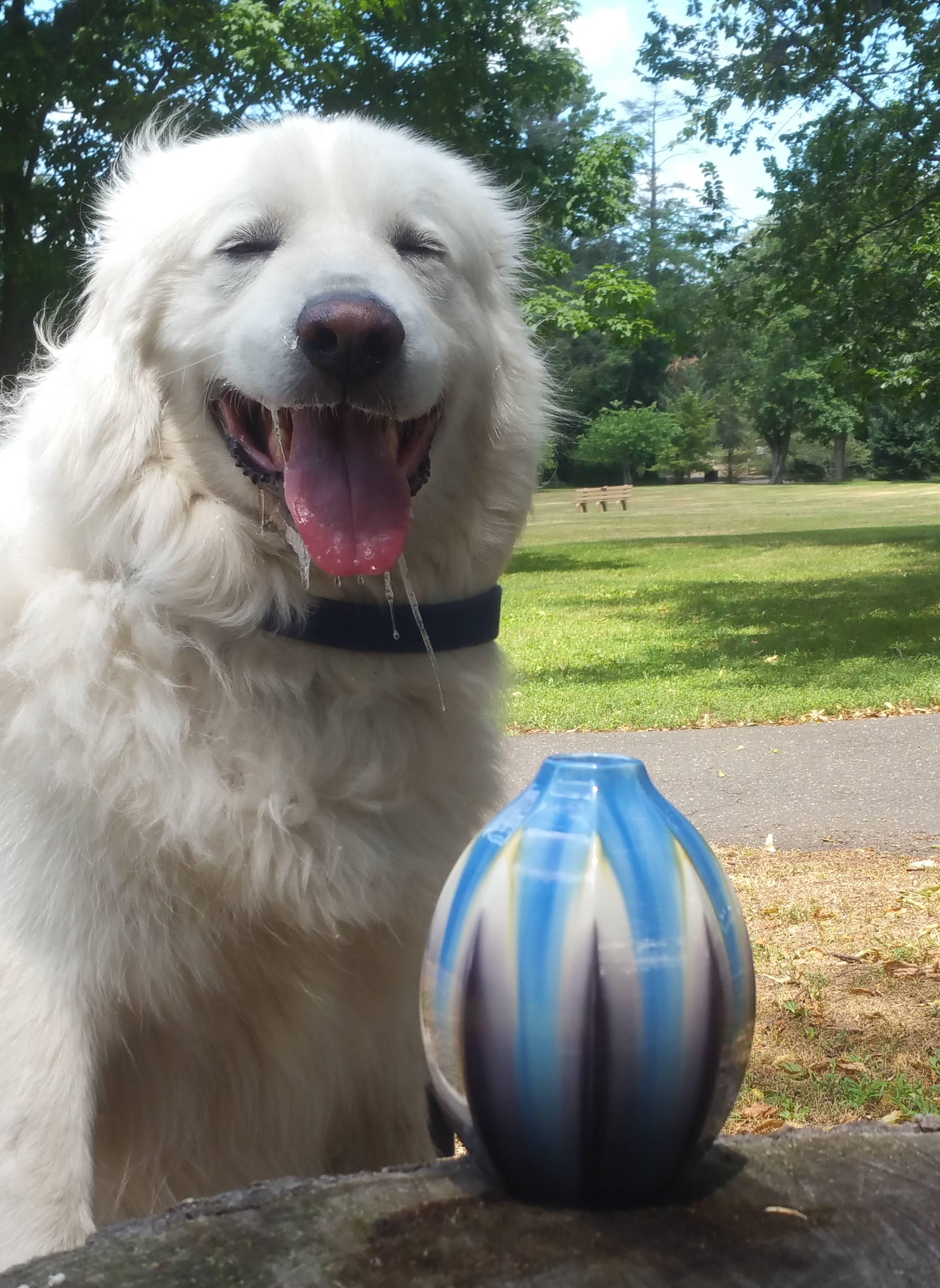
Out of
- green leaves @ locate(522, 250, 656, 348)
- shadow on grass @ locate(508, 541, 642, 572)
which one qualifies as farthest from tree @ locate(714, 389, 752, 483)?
green leaves @ locate(522, 250, 656, 348)

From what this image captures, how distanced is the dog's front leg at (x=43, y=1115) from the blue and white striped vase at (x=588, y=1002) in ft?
2.72

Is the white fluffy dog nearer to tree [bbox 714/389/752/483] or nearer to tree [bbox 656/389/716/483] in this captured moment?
tree [bbox 656/389/716/483]

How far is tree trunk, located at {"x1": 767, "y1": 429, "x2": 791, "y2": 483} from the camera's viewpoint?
5959 cm

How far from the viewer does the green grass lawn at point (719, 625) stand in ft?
30.9

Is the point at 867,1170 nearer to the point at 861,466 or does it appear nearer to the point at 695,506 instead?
the point at 695,506

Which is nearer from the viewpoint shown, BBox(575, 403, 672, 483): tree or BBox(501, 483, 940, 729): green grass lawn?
BBox(501, 483, 940, 729): green grass lawn

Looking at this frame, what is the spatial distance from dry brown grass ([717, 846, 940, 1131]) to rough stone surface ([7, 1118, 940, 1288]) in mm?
2043

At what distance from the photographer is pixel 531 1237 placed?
1.32 meters

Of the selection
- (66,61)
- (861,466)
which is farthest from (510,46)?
(861,466)

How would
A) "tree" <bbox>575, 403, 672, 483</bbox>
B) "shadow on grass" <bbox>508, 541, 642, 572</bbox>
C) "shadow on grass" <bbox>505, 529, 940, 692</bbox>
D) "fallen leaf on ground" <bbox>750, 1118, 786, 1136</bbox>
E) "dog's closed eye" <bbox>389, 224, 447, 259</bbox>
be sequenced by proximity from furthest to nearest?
"tree" <bbox>575, 403, 672, 483</bbox>
"shadow on grass" <bbox>508, 541, 642, 572</bbox>
"shadow on grass" <bbox>505, 529, 940, 692</bbox>
"fallen leaf on ground" <bbox>750, 1118, 786, 1136</bbox>
"dog's closed eye" <bbox>389, 224, 447, 259</bbox>

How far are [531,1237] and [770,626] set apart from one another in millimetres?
12935

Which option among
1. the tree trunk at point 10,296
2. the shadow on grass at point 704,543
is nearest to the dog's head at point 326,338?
the tree trunk at point 10,296

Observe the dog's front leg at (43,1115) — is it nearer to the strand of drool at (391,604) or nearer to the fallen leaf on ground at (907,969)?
the strand of drool at (391,604)

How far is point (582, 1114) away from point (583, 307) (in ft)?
63.2
